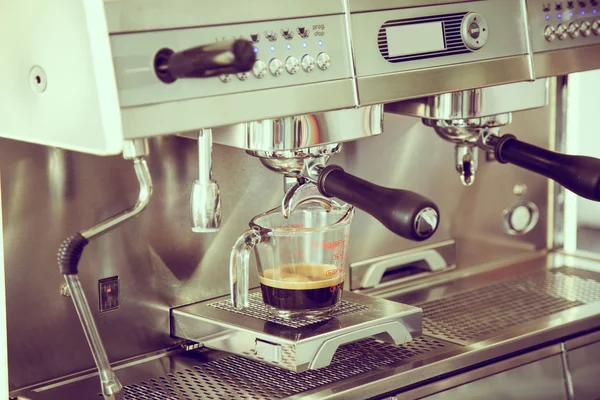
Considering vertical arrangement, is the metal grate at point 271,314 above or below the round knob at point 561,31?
below

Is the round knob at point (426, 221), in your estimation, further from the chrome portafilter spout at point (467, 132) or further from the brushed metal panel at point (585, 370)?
the brushed metal panel at point (585, 370)

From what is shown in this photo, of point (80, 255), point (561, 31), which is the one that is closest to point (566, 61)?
point (561, 31)

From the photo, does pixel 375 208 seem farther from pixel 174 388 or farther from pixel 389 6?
pixel 174 388

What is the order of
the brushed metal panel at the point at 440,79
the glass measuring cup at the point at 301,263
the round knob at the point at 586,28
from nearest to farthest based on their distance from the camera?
the brushed metal panel at the point at 440,79 → the glass measuring cup at the point at 301,263 → the round knob at the point at 586,28

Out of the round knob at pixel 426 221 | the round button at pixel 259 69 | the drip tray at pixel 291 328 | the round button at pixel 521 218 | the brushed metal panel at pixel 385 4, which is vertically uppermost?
the brushed metal panel at pixel 385 4

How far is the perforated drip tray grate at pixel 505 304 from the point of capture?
1.30 metres

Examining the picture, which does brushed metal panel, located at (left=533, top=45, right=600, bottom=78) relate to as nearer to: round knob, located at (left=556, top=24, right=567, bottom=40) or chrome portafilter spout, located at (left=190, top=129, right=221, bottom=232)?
round knob, located at (left=556, top=24, right=567, bottom=40)

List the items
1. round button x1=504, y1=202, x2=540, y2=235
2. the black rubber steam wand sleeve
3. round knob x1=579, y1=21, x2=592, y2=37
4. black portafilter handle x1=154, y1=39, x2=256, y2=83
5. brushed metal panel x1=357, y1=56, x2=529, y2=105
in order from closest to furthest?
1. black portafilter handle x1=154, y1=39, x2=256, y2=83
2. the black rubber steam wand sleeve
3. brushed metal panel x1=357, y1=56, x2=529, y2=105
4. round knob x1=579, y1=21, x2=592, y2=37
5. round button x1=504, y1=202, x2=540, y2=235

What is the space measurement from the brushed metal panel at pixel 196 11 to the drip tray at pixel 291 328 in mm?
384

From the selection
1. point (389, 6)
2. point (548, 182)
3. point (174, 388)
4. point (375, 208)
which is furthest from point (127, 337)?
point (548, 182)

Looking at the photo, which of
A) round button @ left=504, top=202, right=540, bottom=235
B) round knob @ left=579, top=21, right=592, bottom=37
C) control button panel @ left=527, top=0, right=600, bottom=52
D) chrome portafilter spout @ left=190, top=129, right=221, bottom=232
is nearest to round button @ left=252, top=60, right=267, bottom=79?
chrome portafilter spout @ left=190, top=129, right=221, bottom=232

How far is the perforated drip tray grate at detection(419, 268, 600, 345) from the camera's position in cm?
130

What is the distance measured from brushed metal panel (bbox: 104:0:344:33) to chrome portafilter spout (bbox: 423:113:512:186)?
361mm

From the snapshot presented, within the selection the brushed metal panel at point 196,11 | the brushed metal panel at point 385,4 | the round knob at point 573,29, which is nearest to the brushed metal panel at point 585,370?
the round knob at point 573,29
